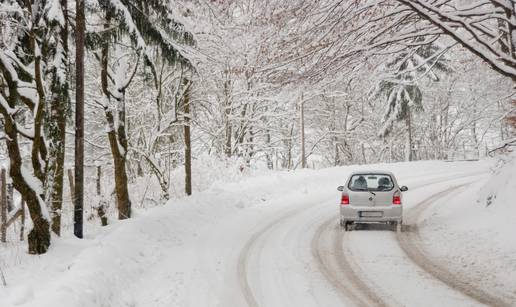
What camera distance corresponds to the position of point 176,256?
31.0 feet

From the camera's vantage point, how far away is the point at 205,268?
8.45 metres

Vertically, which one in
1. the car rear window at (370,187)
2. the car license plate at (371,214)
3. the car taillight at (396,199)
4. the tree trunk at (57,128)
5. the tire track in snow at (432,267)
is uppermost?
the tree trunk at (57,128)

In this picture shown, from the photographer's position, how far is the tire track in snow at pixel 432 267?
6.76 m

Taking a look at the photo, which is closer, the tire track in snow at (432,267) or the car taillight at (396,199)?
the tire track in snow at (432,267)

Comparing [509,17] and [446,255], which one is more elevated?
[509,17]

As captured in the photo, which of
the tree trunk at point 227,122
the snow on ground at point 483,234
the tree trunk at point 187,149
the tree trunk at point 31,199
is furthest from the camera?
the tree trunk at point 227,122

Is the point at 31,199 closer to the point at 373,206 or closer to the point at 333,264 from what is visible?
the point at 333,264

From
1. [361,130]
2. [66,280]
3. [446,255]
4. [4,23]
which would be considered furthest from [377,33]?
[361,130]

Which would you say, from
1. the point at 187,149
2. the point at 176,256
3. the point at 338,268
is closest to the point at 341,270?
the point at 338,268

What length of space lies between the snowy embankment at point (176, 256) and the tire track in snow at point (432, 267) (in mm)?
439

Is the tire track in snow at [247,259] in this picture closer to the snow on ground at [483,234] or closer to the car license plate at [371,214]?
the car license plate at [371,214]

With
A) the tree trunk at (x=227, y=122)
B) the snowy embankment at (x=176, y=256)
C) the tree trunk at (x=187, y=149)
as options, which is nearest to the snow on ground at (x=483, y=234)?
the snowy embankment at (x=176, y=256)

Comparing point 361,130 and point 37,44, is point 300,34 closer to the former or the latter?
point 37,44

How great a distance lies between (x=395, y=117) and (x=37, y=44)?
1224 inches
